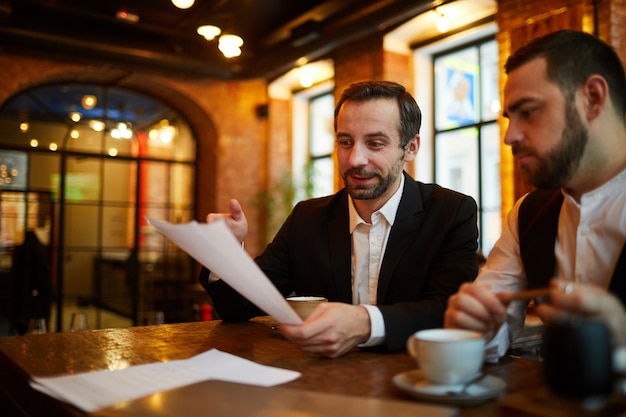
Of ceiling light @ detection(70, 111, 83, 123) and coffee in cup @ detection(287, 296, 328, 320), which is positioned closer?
coffee in cup @ detection(287, 296, 328, 320)

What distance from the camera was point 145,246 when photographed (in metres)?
7.89

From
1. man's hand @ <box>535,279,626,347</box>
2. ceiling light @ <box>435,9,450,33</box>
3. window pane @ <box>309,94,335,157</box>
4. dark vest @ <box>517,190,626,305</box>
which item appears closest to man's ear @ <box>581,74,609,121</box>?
dark vest @ <box>517,190,626,305</box>

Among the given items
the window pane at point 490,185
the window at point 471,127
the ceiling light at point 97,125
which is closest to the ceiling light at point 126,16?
the ceiling light at point 97,125

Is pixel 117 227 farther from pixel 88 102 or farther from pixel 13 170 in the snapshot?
pixel 88 102

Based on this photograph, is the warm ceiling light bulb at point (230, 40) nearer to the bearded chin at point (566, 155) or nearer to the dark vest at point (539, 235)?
the dark vest at point (539, 235)

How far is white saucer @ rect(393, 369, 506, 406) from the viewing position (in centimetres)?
90

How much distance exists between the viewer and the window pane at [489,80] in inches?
227

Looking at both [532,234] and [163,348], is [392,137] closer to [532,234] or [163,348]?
[532,234]

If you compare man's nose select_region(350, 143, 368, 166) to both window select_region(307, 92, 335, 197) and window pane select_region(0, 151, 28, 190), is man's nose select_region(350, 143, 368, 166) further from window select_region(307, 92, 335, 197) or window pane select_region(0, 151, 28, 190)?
window pane select_region(0, 151, 28, 190)

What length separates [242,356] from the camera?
127 centimetres

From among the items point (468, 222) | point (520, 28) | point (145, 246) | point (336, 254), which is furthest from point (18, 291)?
point (520, 28)

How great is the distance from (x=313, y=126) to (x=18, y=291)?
15.3 ft

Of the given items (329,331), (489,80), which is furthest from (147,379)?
(489,80)

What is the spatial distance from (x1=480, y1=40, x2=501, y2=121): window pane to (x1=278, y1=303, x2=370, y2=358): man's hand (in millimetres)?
4852
